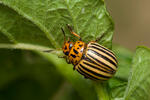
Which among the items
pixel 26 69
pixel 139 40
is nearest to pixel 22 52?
pixel 26 69

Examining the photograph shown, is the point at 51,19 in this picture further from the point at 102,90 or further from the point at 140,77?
the point at 140,77

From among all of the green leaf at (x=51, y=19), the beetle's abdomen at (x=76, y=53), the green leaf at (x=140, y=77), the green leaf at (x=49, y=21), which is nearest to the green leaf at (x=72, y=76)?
the beetle's abdomen at (x=76, y=53)

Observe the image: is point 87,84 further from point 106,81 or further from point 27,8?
point 27,8

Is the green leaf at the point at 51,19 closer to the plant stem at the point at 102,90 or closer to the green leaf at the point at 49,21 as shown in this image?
the green leaf at the point at 49,21

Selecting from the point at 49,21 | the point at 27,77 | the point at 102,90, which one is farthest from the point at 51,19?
the point at 27,77

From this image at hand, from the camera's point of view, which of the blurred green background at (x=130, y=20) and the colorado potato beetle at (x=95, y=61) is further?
the blurred green background at (x=130, y=20)

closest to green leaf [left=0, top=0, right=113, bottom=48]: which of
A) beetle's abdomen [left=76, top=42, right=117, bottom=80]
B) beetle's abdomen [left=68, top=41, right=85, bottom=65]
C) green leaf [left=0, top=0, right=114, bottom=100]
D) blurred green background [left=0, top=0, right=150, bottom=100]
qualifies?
green leaf [left=0, top=0, right=114, bottom=100]
